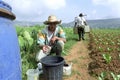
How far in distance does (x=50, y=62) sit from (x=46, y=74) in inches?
13.4

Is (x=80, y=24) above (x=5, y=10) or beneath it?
beneath

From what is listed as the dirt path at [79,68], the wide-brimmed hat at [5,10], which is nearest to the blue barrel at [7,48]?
the wide-brimmed hat at [5,10]

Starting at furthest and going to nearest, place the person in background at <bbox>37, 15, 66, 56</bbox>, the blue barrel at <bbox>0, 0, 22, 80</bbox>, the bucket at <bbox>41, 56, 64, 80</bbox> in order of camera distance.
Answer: the person in background at <bbox>37, 15, 66, 56</bbox> < the bucket at <bbox>41, 56, 64, 80</bbox> < the blue barrel at <bbox>0, 0, 22, 80</bbox>

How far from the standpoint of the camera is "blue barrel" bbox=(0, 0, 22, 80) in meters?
2.38

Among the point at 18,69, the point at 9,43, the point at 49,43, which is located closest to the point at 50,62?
the point at 49,43

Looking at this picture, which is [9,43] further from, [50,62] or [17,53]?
[50,62]

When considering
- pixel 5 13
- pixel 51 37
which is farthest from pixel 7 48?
pixel 51 37

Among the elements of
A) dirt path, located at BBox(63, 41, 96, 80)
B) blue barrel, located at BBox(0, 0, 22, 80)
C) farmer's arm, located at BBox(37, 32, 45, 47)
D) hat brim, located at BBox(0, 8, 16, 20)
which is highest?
hat brim, located at BBox(0, 8, 16, 20)

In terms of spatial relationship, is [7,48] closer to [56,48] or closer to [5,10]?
[5,10]

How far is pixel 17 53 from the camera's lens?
284 cm

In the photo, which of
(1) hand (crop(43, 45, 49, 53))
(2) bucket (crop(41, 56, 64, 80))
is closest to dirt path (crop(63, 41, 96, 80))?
(2) bucket (crop(41, 56, 64, 80))

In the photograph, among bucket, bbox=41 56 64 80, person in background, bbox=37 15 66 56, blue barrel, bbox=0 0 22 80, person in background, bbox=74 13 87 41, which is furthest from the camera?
person in background, bbox=74 13 87 41

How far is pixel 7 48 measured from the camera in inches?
97.7

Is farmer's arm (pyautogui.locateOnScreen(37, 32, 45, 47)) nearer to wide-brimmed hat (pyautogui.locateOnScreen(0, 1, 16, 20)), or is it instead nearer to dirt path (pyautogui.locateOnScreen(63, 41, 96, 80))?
dirt path (pyautogui.locateOnScreen(63, 41, 96, 80))
